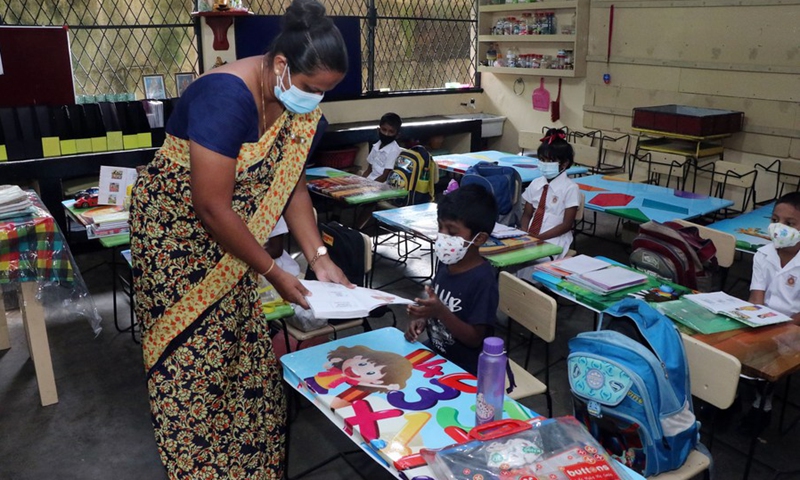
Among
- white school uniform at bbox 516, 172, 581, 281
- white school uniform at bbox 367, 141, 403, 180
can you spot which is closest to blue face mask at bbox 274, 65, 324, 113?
white school uniform at bbox 516, 172, 581, 281

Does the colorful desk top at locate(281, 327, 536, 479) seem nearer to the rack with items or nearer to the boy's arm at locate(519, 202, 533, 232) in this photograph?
the boy's arm at locate(519, 202, 533, 232)

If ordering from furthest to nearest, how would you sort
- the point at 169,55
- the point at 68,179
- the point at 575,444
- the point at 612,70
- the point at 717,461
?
1. the point at 612,70
2. the point at 169,55
3. the point at 68,179
4. the point at 717,461
5. the point at 575,444

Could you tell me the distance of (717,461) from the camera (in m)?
2.76

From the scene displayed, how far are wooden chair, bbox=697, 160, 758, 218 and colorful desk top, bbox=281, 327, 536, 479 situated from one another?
377cm

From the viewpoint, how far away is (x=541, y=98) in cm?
777

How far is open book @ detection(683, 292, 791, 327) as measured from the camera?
2.50m

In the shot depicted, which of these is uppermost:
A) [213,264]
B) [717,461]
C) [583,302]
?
[213,264]

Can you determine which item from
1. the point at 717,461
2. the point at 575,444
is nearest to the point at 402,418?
the point at 575,444

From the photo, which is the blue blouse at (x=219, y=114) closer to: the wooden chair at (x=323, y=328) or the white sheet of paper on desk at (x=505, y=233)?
the wooden chair at (x=323, y=328)

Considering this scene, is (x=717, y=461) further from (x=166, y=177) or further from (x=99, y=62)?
(x=99, y=62)

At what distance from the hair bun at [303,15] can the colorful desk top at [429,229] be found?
6.30 ft

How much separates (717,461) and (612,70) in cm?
512

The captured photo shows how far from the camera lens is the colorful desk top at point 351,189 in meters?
4.66

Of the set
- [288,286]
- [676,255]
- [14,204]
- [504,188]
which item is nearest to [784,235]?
[676,255]
